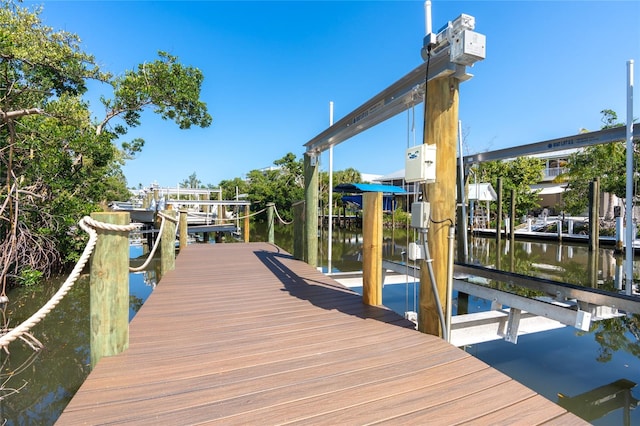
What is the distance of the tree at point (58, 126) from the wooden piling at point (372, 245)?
4809 millimetres

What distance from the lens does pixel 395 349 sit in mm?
2330

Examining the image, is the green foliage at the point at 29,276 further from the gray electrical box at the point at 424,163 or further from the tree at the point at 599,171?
the tree at the point at 599,171

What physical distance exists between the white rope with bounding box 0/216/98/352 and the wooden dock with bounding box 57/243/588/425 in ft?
1.46

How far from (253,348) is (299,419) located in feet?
2.95

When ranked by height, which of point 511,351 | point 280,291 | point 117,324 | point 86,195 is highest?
point 86,195

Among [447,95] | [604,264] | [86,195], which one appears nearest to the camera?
[447,95]

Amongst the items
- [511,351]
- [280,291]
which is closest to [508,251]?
[511,351]

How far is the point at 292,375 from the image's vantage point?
1.94 meters

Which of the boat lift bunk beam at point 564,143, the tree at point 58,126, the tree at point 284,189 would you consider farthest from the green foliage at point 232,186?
the boat lift bunk beam at point 564,143

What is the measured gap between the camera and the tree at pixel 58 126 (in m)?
5.61

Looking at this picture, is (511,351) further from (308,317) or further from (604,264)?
(604,264)

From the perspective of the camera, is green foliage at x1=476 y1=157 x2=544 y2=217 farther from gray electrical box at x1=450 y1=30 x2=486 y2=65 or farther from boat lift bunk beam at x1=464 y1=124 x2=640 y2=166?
gray electrical box at x1=450 y1=30 x2=486 y2=65

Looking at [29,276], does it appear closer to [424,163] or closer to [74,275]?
[74,275]

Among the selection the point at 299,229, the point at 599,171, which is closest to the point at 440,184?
the point at 299,229
